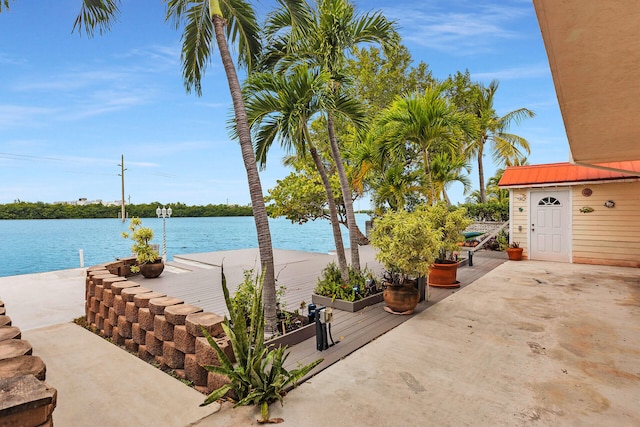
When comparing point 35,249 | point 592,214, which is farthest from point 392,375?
point 35,249

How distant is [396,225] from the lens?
14.5ft

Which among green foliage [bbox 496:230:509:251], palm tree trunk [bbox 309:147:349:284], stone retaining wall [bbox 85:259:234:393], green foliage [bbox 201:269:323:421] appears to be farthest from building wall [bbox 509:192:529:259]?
stone retaining wall [bbox 85:259:234:393]

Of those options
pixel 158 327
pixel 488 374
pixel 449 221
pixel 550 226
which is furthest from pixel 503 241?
pixel 158 327

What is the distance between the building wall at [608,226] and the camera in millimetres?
8008

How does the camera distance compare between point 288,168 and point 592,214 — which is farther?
point 288,168

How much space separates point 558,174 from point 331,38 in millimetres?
7947

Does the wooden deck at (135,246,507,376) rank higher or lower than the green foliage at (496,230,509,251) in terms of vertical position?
lower

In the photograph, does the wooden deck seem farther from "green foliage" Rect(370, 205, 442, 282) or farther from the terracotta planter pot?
"green foliage" Rect(370, 205, 442, 282)

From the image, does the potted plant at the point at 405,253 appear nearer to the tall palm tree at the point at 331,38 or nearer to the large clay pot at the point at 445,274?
the tall palm tree at the point at 331,38

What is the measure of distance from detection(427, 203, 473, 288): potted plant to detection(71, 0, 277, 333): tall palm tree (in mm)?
3570

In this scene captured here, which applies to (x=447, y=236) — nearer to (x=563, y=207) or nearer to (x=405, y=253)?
(x=405, y=253)

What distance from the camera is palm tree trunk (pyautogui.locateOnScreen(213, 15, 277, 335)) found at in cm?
339

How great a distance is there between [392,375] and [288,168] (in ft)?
49.9

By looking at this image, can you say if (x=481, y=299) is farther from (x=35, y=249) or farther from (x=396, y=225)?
(x=35, y=249)
